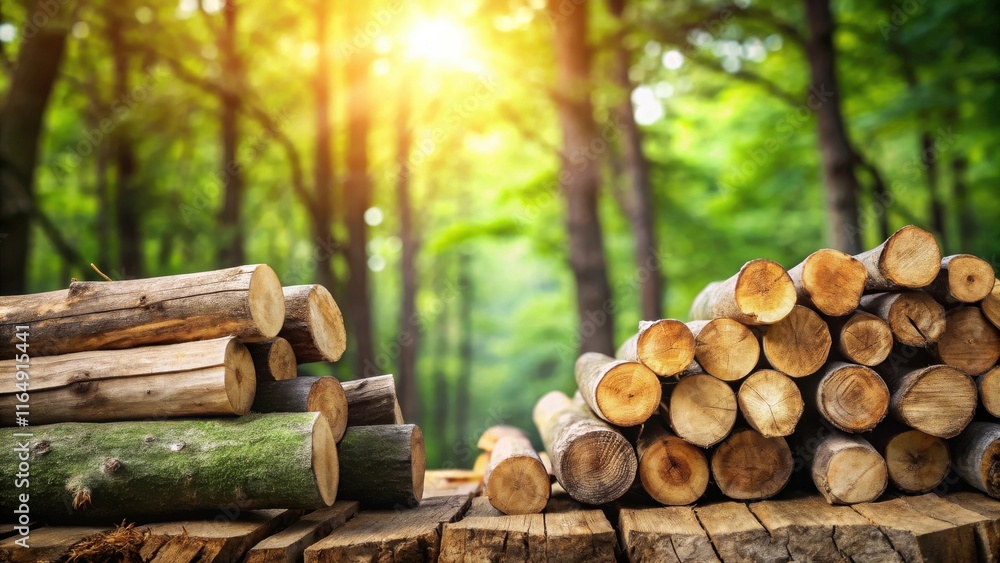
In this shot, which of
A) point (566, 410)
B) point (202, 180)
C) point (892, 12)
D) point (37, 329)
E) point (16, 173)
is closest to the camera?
point (37, 329)

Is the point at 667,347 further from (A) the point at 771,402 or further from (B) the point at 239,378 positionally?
(B) the point at 239,378

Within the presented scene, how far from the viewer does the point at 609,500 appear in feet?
11.7

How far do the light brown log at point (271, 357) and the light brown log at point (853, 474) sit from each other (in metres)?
3.15

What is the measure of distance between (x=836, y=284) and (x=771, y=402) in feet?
2.44

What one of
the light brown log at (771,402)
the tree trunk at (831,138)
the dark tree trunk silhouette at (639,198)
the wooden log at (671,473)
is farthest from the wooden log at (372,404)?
the dark tree trunk silhouette at (639,198)

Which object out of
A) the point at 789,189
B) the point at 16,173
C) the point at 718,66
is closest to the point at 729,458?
the point at 718,66

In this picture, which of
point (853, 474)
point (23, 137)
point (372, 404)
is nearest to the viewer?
point (853, 474)

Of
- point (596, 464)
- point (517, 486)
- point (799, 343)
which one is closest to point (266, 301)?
point (517, 486)

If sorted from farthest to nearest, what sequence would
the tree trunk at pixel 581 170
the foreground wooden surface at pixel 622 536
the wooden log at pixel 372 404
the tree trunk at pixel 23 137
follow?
the tree trunk at pixel 581 170
the tree trunk at pixel 23 137
the wooden log at pixel 372 404
the foreground wooden surface at pixel 622 536

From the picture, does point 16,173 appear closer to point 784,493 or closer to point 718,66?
point 784,493

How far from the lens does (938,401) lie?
3467mm

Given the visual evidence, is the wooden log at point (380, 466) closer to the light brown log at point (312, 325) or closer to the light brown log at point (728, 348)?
Answer: the light brown log at point (312, 325)

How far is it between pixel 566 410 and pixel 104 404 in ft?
9.87

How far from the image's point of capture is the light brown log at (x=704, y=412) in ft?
11.7
